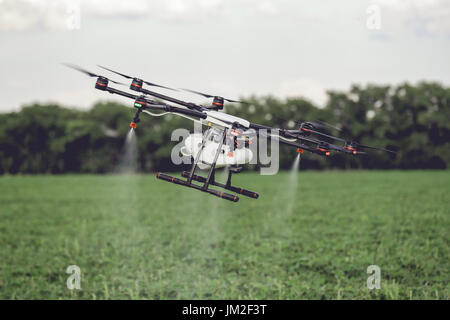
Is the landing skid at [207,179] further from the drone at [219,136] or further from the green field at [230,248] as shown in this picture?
the green field at [230,248]

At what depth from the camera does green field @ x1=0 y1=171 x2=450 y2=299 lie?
769 inches

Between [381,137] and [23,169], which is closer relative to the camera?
[381,137]

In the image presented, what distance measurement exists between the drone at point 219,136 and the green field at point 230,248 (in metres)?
1.70

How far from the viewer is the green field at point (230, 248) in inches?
769

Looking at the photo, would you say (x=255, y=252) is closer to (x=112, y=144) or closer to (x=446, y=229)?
(x=446, y=229)

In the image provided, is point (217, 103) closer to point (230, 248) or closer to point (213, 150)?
point (213, 150)

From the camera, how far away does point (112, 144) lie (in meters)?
101

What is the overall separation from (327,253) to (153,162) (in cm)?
5186

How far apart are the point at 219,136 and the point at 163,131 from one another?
184 ft

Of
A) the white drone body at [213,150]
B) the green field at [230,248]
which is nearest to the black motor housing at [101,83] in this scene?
the white drone body at [213,150]

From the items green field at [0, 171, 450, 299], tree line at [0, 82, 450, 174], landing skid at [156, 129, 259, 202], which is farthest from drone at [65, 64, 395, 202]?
tree line at [0, 82, 450, 174]

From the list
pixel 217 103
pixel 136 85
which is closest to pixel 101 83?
pixel 136 85
